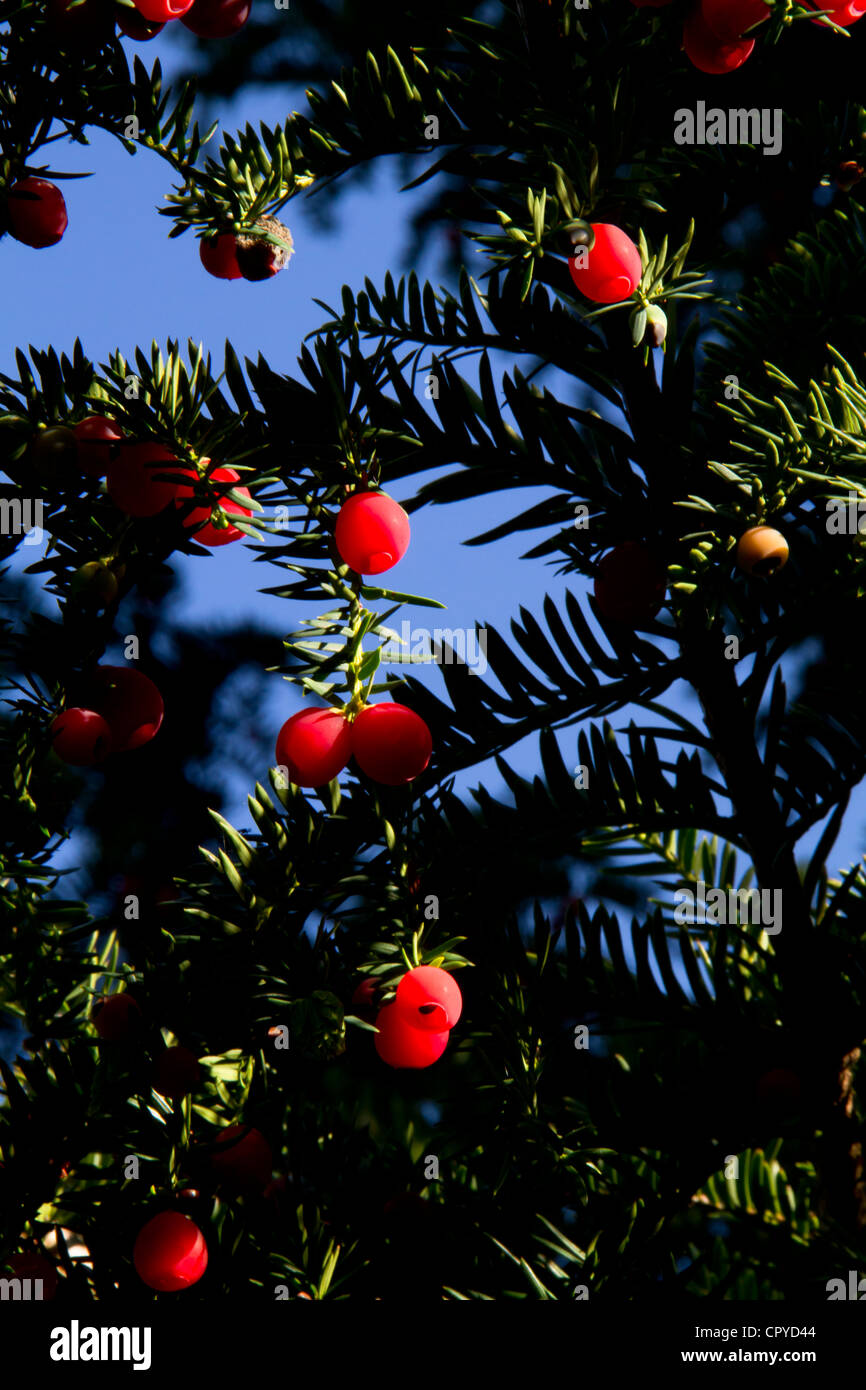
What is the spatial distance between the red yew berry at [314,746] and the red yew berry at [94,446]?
0.84ft

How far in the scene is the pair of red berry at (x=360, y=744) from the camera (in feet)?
2.70

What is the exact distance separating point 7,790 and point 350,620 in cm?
42

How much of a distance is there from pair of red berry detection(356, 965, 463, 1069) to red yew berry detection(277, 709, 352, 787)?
0.53 feet

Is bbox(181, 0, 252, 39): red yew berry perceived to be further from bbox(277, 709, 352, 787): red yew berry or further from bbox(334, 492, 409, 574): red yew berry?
bbox(277, 709, 352, 787): red yew berry

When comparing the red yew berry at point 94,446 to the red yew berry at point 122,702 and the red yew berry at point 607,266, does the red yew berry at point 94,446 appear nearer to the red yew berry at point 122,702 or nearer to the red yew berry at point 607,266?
the red yew berry at point 122,702

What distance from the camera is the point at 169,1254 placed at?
Answer: 0.83 meters

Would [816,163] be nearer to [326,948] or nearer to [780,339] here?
[780,339]

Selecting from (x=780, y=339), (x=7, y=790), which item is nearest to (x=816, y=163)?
(x=780, y=339)

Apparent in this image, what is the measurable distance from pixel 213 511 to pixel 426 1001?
0.38 meters

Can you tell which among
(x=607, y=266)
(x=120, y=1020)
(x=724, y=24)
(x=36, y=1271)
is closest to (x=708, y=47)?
(x=724, y=24)

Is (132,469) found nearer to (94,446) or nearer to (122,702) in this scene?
(94,446)

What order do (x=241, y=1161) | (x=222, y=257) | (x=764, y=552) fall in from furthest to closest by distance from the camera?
(x=222, y=257)
(x=241, y=1161)
(x=764, y=552)
